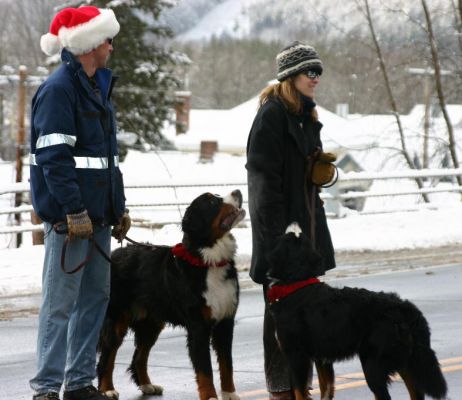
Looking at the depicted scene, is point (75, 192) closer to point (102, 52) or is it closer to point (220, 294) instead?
point (102, 52)

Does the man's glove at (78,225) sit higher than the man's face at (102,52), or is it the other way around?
the man's face at (102,52)

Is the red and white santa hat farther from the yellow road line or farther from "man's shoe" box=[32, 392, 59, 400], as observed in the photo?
the yellow road line

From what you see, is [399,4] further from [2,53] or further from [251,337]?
[2,53]

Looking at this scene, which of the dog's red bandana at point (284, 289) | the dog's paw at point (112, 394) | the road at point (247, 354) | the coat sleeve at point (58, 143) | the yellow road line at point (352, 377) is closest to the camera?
the coat sleeve at point (58, 143)

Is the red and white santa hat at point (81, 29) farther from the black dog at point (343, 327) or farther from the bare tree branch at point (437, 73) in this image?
the bare tree branch at point (437, 73)

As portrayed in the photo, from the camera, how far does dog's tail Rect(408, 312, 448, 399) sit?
5535 mm

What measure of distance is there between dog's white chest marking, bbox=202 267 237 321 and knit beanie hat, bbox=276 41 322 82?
4.11ft

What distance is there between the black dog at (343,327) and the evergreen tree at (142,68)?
35.4m

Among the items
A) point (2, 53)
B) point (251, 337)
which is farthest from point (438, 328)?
point (2, 53)

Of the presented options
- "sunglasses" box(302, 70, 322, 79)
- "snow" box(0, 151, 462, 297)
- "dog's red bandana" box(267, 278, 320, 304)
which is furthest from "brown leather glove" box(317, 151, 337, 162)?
"snow" box(0, 151, 462, 297)

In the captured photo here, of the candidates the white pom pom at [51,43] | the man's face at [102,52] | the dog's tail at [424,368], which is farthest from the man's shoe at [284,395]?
the white pom pom at [51,43]

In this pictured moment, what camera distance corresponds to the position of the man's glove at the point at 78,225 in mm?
5691

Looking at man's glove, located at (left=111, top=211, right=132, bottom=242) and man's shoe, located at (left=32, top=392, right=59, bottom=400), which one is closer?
man's shoe, located at (left=32, top=392, right=59, bottom=400)

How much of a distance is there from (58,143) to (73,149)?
0.19 meters
